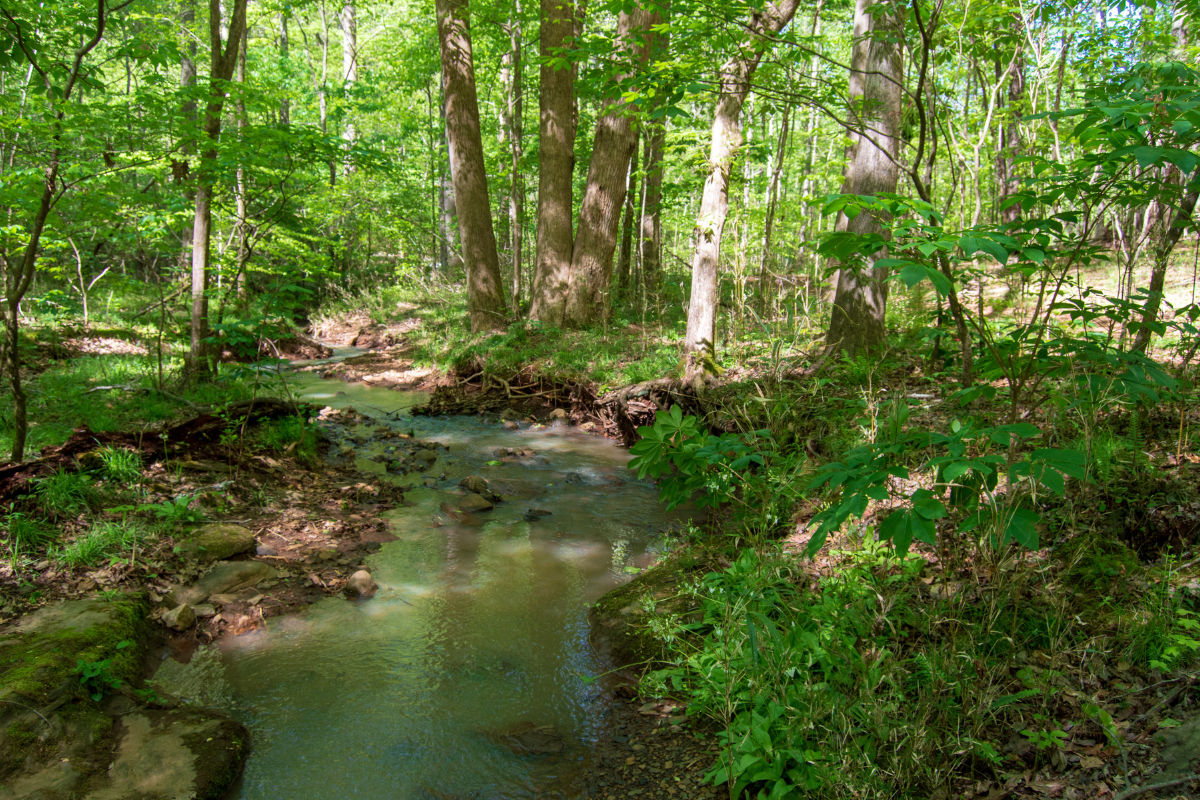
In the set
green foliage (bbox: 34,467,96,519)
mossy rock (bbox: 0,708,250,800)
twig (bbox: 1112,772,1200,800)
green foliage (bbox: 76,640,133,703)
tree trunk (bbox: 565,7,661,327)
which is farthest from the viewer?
tree trunk (bbox: 565,7,661,327)

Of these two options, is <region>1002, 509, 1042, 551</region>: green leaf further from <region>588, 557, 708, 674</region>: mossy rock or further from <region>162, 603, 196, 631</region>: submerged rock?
<region>162, 603, 196, 631</region>: submerged rock

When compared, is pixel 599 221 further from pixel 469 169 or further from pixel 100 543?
pixel 100 543

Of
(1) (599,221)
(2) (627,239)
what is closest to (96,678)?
(1) (599,221)

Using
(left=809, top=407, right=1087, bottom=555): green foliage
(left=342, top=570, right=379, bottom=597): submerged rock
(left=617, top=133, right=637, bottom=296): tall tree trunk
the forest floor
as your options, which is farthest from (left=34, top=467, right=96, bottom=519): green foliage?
(left=617, top=133, right=637, bottom=296): tall tree trunk

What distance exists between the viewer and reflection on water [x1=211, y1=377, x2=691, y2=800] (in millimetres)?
2668

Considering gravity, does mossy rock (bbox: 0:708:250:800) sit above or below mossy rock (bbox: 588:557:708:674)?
below

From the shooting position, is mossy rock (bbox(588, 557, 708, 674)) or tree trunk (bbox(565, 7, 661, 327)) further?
tree trunk (bbox(565, 7, 661, 327))

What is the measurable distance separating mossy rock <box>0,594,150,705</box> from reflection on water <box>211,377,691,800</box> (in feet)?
1.57

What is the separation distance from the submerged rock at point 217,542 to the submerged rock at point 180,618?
530 mm

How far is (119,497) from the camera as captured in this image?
167 inches

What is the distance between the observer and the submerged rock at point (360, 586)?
4109mm

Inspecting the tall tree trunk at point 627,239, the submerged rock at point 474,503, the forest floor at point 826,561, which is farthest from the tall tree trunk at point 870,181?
the tall tree trunk at point 627,239

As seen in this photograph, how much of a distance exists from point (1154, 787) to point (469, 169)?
11.3 meters

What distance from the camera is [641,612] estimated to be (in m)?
3.52
